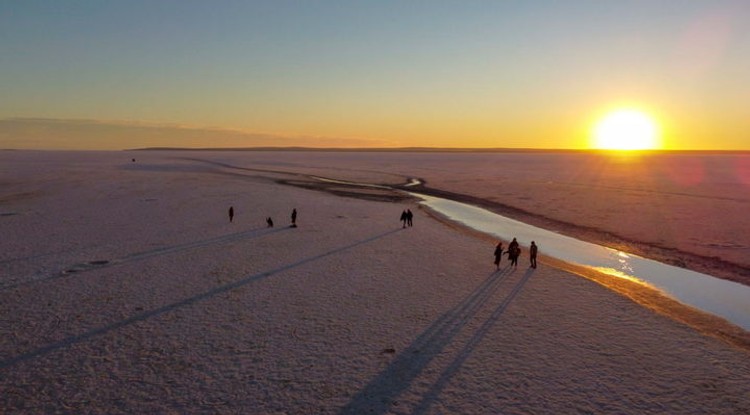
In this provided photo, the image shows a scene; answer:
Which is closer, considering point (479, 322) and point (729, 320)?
point (479, 322)

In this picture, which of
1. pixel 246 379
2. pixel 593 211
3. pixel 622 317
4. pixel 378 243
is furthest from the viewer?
pixel 593 211

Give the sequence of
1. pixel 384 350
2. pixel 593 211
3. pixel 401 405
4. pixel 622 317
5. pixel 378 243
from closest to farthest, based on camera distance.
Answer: pixel 401 405 < pixel 384 350 < pixel 622 317 < pixel 378 243 < pixel 593 211

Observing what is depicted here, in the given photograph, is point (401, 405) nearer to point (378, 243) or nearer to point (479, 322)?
point (479, 322)

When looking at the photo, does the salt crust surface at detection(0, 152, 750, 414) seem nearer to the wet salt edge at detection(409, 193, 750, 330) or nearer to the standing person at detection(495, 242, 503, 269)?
the standing person at detection(495, 242, 503, 269)

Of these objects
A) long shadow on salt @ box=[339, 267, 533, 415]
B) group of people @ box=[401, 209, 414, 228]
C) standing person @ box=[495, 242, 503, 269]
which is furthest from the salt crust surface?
group of people @ box=[401, 209, 414, 228]

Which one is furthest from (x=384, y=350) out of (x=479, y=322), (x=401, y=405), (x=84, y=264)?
(x=84, y=264)

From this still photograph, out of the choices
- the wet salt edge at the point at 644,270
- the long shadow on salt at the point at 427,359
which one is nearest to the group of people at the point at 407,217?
the wet salt edge at the point at 644,270
